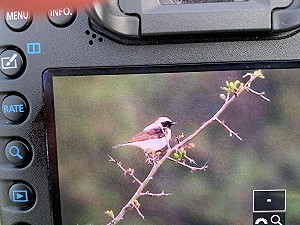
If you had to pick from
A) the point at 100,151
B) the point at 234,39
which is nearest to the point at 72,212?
the point at 100,151

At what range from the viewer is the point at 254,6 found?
39cm

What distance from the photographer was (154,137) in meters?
0.42

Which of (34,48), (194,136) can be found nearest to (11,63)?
(34,48)

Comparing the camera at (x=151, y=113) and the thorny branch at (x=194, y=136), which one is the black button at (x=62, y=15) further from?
the thorny branch at (x=194, y=136)

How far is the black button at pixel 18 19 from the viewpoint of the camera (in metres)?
0.41

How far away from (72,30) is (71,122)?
64 mm

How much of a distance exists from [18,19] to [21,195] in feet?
0.41

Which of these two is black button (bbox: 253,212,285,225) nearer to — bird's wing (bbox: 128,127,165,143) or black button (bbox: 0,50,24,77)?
bird's wing (bbox: 128,127,165,143)

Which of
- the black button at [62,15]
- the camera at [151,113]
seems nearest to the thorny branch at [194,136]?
the camera at [151,113]

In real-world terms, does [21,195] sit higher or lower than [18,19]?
lower

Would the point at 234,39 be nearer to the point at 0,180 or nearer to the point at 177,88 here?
the point at 177,88

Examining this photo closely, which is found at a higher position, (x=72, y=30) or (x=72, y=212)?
(x=72, y=30)

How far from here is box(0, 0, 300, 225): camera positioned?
1.32 feet

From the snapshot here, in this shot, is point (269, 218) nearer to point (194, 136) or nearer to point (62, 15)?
point (194, 136)
